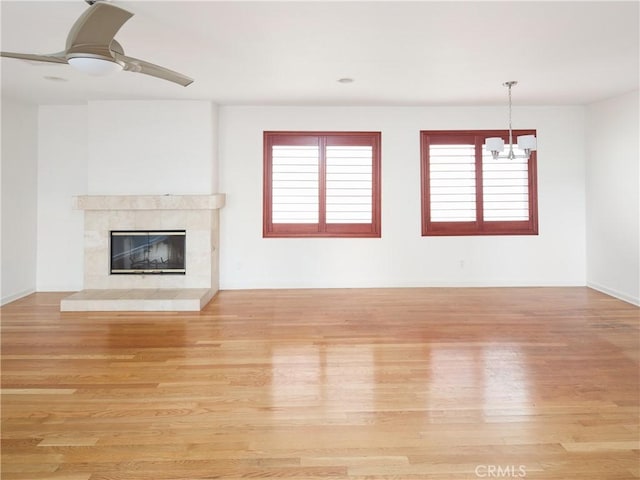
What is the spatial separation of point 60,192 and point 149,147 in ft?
4.93

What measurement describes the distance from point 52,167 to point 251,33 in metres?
4.11

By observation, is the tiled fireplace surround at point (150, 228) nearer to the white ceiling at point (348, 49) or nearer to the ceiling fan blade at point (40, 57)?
the white ceiling at point (348, 49)

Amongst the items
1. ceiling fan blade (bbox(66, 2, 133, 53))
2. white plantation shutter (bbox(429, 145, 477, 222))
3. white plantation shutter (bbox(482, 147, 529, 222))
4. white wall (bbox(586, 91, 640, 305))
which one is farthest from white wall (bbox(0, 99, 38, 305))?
white wall (bbox(586, 91, 640, 305))

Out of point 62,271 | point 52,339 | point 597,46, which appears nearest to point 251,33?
point 597,46

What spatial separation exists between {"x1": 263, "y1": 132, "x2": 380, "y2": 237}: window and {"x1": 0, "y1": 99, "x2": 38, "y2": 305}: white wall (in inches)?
119

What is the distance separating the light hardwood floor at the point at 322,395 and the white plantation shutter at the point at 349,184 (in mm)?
1769

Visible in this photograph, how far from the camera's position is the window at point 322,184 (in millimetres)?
6219

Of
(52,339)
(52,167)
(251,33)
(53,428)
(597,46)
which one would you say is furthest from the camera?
(52,167)

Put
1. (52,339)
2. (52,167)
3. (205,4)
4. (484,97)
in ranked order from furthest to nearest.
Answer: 1. (52,167)
2. (484,97)
3. (52,339)
4. (205,4)

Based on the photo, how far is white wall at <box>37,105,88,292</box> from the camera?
238 inches

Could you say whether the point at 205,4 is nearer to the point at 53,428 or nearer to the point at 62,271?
the point at 53,428

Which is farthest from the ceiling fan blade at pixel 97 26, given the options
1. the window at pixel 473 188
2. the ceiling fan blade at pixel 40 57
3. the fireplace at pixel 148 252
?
the window at pixel 473 188

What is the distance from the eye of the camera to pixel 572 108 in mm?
6215

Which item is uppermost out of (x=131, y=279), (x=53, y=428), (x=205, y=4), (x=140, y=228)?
(x=205, y=4)
